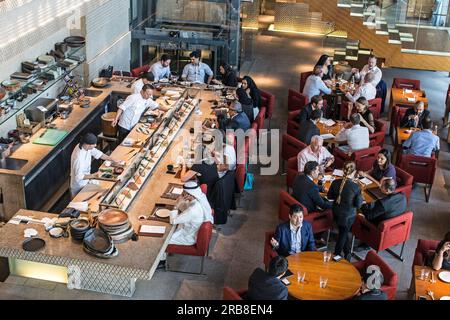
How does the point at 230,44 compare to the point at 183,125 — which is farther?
the point at 230,44

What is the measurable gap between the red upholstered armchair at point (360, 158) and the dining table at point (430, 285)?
298 centimetres

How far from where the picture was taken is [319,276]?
7.59 metres

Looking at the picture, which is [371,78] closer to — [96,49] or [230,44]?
[230,44]

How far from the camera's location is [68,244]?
7.72 metres

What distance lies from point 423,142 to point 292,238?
12.6ft

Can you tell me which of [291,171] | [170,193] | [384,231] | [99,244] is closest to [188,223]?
[170,193]

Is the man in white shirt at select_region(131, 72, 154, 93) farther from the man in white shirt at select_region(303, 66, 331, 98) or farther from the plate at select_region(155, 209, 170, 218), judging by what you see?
the plate at select_region(155, 209, 170, 218)

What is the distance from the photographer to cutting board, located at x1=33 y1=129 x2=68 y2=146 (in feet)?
33.7

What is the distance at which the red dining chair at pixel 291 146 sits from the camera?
10883mm

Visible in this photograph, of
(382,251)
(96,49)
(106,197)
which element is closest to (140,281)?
(106,197)

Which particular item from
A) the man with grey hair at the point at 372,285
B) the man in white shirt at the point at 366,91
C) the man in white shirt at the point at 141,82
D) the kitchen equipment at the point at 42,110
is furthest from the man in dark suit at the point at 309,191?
the man in white shirt at the point at 366,91

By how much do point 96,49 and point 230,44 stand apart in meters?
3.42

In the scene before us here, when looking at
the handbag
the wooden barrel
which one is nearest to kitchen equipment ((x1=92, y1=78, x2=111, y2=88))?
the wooden barrel

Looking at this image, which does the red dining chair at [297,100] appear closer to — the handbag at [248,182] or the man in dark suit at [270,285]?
the handbag at [248,182]
